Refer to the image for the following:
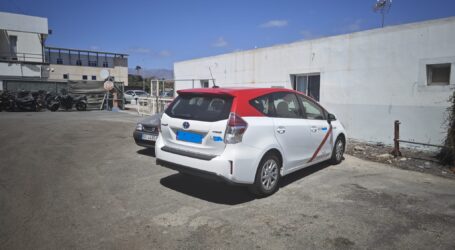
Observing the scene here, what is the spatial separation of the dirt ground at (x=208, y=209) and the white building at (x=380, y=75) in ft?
8.39

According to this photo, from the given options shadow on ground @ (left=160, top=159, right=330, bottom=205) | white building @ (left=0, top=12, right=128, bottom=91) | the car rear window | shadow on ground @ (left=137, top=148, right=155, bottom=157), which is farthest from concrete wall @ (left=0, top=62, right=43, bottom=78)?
the car rear window

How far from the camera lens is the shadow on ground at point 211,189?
479 cm

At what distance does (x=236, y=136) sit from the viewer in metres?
4.31

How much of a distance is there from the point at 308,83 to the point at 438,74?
4170mm

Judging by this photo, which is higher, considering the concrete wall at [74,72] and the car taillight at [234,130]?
the concrete wall at [74,72]

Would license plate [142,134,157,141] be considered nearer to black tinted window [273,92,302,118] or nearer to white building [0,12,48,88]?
black tinted window [273,92,302,118]

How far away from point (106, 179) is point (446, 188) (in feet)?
20.1

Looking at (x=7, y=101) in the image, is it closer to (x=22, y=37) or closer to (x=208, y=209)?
(x=208, y=209)

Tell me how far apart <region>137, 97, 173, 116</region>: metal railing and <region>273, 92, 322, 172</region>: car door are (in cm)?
1062

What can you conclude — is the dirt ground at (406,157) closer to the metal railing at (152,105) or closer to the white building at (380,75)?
the white building at (380,75)

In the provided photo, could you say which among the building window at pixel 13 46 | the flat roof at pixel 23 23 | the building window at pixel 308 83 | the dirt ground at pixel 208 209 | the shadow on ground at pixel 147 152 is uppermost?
the flat roof at pixel 23 23

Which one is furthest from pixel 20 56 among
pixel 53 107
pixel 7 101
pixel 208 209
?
pixel 208 209

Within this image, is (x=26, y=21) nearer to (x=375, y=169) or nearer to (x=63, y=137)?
(x=63, y=137)

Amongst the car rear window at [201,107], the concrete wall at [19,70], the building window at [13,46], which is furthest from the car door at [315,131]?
the building window at [13,46]
